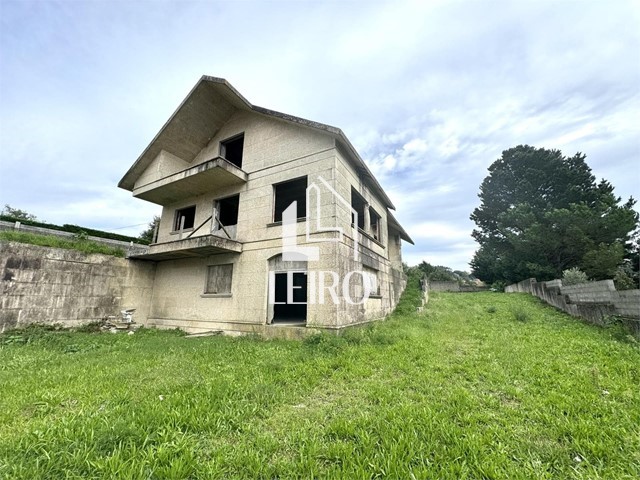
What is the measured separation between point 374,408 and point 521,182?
30808 mm

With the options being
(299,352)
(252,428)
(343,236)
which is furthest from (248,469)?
(343,236)

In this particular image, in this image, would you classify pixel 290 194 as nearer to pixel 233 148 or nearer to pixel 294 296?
pixel 233 148

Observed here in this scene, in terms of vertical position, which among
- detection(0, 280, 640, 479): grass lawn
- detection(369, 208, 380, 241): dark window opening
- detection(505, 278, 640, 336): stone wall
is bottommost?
detection(0, 280, 640, 479): grass lawn

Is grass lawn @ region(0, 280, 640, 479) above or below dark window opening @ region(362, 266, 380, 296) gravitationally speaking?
below

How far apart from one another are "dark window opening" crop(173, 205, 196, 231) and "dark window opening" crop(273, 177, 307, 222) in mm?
3978

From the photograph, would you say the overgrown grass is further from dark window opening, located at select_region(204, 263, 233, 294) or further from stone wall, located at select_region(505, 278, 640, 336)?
stone wall, located at select_region(505, 278, 640, 336)

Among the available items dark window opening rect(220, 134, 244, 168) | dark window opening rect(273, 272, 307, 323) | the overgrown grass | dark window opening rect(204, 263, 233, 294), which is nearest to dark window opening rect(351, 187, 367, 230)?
dark window opening rect(273, 272, 307, 323)

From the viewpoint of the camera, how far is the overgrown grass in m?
8.48

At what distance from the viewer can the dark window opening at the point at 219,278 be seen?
9719 millimetres

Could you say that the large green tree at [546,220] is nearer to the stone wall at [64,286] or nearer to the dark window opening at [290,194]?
the dark window opening at [290,194]

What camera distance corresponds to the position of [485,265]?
28.1 m

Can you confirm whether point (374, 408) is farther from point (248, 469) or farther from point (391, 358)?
point (391, 358)

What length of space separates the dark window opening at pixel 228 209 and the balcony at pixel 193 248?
198 cm

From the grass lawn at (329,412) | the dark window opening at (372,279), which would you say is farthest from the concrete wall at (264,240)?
the grass lawn at (329,412)
